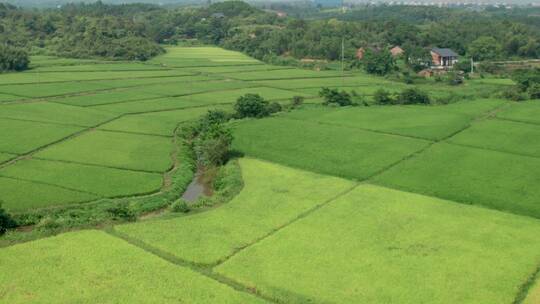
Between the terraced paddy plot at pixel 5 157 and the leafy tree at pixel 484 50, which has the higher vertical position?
the leafy tree at pixel 484 50

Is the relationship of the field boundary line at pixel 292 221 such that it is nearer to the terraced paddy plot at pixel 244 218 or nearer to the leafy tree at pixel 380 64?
the terraced paddy plot at pixel 244 218

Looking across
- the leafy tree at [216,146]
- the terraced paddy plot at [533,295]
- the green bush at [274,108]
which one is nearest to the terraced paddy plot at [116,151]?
the leafy tree at [216,146]

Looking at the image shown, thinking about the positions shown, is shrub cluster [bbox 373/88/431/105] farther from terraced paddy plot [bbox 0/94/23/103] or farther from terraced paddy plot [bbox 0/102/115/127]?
terraced paddy plot [bbox 0/94/23/103]

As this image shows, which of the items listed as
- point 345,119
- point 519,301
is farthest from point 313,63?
point 519,301

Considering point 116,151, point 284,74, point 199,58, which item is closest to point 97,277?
point 116,151

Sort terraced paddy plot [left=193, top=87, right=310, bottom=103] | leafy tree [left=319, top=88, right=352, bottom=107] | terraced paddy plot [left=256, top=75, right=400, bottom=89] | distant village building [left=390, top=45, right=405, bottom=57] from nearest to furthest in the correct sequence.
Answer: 1. leafy tree [left=319, top=88, right=352, bottom=107]
2. terraced paddy plot [left=193, top=87, right=310, bottom=103]
3. terraced paddy plot [left=256, top=75, right=400, bottom=89]
4. distant village building [left=390, top=45, right=405, bottom=57]

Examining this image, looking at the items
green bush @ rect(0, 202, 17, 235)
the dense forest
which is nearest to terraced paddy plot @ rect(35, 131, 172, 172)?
green bush @ rect(0, 202, 17, 235)

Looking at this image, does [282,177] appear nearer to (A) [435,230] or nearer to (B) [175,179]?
(B) [175,179]
